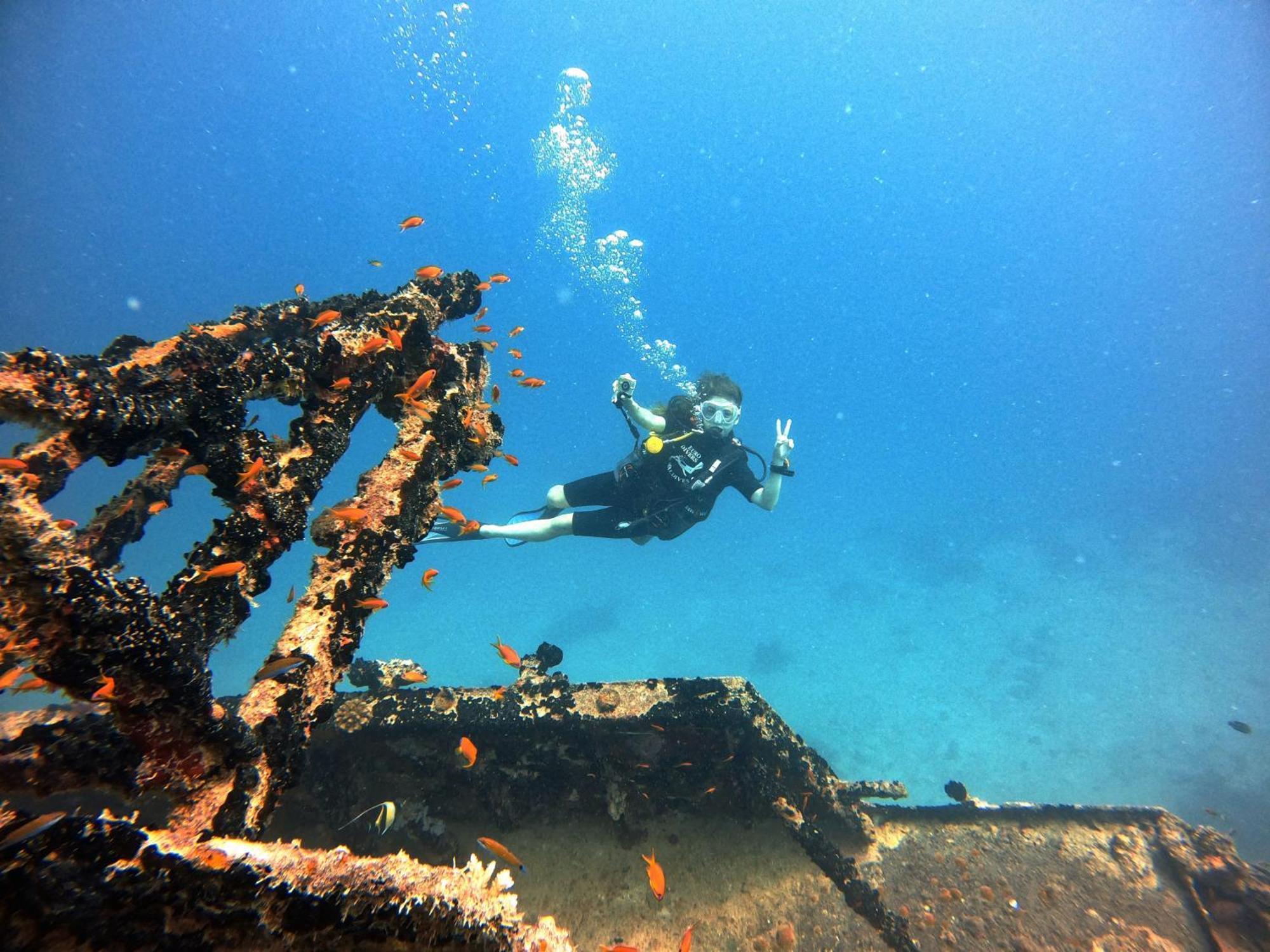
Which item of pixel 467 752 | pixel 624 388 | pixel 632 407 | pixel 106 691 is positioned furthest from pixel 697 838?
pixel 632 407

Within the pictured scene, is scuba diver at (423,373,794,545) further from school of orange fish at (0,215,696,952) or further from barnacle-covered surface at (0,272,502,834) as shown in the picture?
barnacle-covered surface at (0,272,502,834)

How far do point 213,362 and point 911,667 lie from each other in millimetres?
37260

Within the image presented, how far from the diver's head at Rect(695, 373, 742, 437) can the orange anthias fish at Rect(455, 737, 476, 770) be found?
7.33 meters

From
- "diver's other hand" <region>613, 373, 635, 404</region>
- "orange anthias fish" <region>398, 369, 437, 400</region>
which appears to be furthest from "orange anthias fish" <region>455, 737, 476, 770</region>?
"diver's other hand" <region>613, 373, 635, 404</region>

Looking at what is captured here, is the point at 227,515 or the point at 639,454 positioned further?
the point at 639,454

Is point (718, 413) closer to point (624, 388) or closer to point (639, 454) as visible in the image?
point (639, 454)

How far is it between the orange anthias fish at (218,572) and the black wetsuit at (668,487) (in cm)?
747

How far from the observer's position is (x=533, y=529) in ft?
32.9

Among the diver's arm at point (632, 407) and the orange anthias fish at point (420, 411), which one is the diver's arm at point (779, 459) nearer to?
the diver's arm at point (632, 407)

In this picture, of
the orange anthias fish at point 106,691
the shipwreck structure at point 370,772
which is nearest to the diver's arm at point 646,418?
the shipwreck structure at point 370,772

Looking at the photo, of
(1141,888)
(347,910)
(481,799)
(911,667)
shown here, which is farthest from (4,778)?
(911,667)

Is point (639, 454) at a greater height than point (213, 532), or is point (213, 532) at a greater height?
point (639, 454)

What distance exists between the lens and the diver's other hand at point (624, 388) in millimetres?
7750

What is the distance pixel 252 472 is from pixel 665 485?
776cm
